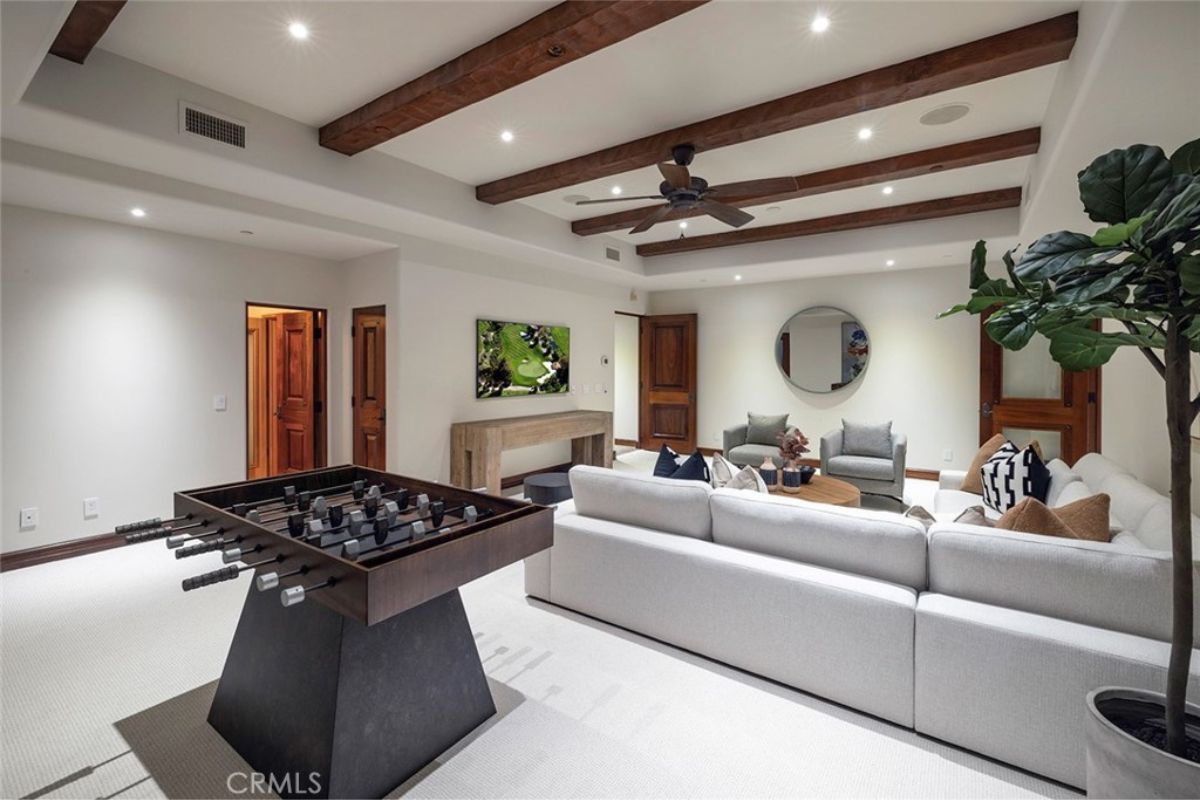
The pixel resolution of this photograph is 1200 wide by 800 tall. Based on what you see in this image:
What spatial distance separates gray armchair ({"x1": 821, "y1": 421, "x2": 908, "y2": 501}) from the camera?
508cm

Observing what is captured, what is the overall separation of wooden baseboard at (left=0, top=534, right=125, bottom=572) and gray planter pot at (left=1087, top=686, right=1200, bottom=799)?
4705 mm

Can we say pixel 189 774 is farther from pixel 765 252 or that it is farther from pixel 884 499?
pixel 765 252

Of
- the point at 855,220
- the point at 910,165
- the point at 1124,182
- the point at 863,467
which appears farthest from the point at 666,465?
the point at 855,220

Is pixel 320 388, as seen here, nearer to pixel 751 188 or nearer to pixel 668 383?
pixel 751 188

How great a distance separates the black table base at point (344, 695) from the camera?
1662 mm

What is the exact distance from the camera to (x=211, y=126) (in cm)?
299

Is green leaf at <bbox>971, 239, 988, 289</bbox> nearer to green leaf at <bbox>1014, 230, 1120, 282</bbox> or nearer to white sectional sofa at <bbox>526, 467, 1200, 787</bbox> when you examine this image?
green leaf at <bbox>1014, 230, 1120, 282</bbox>

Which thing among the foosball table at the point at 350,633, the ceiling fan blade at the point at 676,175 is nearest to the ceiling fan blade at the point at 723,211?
the ceiling fan blade at the point at 676,175

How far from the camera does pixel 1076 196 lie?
10.7 feet

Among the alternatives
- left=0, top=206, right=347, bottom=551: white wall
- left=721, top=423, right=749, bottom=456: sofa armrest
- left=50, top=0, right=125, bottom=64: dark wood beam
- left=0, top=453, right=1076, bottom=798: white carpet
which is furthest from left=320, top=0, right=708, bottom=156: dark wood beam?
left=721, top=423, right=749, bottom=456: sofa armrest

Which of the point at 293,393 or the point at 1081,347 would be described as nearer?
the point at 1081,347

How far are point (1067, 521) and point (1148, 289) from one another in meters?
1.16

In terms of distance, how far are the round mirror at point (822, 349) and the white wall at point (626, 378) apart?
2.59 meters

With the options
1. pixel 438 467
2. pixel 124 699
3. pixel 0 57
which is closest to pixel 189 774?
pixel 124 699
